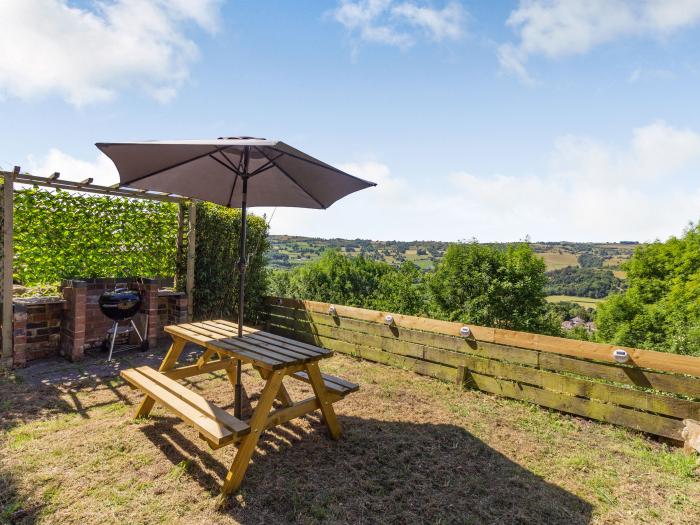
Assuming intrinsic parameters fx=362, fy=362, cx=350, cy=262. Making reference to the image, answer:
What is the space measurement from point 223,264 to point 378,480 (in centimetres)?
543

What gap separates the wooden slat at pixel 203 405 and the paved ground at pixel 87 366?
6.58 ft

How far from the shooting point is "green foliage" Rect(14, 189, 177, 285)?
16.7 ft

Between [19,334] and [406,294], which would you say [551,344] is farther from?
[19,334]

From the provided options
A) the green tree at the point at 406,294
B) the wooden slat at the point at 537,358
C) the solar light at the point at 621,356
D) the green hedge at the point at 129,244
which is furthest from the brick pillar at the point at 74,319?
the solar light at the point at 621,356

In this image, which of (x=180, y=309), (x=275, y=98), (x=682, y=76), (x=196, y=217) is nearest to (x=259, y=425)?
(x=180, y=309)

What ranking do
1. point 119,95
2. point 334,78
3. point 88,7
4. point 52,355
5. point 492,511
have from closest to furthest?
point 492,511 → point 88,7 → point 52,355 → point 119,95 → point 334,78

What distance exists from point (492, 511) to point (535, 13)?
631 cm

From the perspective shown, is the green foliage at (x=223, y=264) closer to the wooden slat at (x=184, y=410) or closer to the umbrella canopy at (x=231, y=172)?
the umbrella canopy at (x=231, y=172)

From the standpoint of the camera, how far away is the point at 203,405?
2641mm

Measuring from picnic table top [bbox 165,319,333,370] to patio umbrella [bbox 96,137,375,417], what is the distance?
210 mm

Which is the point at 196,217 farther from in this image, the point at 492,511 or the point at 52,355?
the point at 492,511

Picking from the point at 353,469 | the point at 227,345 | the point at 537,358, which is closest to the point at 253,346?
the point at 227,345

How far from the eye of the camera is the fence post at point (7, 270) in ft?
15.4

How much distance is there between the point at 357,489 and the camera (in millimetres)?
2516
